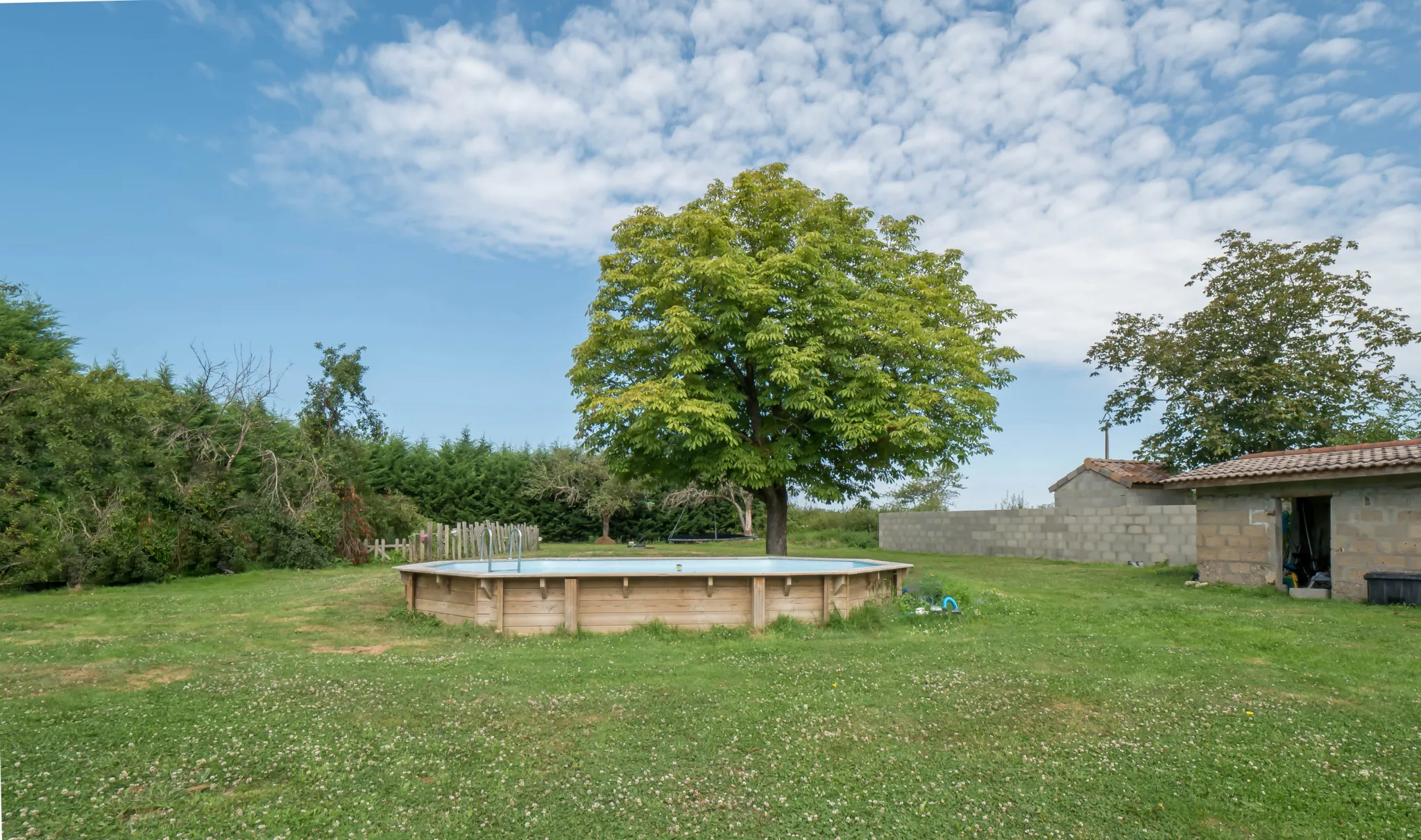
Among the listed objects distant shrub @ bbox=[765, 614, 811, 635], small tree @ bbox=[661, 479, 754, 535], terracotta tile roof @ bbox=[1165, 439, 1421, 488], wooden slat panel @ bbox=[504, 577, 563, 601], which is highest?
terracotta tile roof @ bbox=[1165, 439, 1421, 488]

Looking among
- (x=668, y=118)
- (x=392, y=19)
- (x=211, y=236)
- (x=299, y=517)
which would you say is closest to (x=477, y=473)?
(x=299, y=517)

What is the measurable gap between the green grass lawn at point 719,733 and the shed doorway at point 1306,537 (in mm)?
6425

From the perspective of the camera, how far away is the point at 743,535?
33969 mm

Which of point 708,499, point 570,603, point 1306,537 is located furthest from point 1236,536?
point 708,499

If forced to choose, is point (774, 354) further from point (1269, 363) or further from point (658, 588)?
point (1269, 363)

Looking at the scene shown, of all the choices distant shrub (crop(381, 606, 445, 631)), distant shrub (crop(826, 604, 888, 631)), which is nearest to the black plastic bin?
distant shrub (crop(826, 604, 888, 631))

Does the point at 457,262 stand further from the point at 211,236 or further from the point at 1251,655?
the point at 1251,655

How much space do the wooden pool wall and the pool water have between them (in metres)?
1.76

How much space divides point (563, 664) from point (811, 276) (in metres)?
11.9

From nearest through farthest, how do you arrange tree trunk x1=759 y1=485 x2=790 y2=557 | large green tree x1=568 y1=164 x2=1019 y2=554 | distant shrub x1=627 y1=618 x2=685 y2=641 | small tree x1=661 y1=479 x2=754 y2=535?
distant shrub x1=627 y1=618 x2=685 y2=641
large green tree x1=568 y1=164 x2=1019 y2=554
tree trunk x1=759 y1=485 x2=790 y2=557
small tree x1=661 y1=479 x2=754 y2=535

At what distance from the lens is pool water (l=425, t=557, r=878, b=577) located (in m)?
12.3

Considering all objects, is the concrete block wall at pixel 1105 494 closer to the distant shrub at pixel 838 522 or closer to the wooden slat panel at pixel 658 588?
the distant shrub at pixel 838 522

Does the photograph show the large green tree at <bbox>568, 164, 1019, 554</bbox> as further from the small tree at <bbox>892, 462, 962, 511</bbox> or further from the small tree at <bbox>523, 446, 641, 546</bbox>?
the small tree at <bbox>892, 462, 962, 511</bbox>

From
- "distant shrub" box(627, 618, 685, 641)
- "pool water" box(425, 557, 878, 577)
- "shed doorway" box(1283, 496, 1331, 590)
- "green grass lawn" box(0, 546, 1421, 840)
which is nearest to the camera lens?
"green grass lawn" box(0, 546, 1421, 840)
